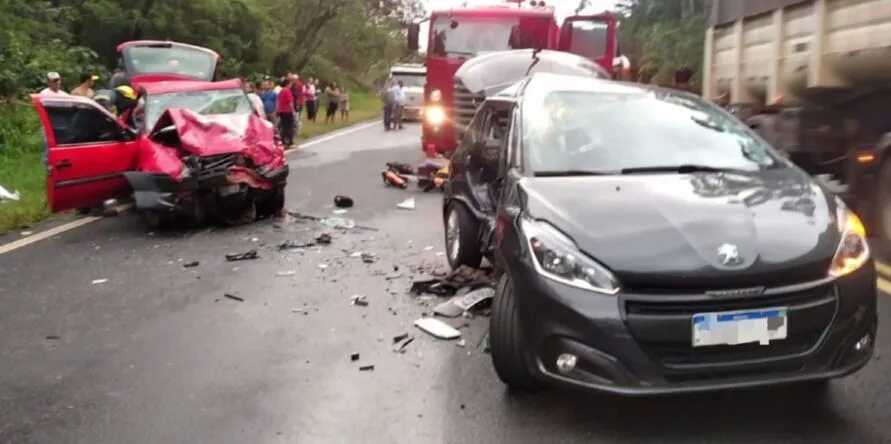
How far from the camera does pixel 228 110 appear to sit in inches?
445

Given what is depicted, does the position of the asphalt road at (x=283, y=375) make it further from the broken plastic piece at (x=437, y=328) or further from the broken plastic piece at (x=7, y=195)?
the broken plastic piece at (x=7, y=195)

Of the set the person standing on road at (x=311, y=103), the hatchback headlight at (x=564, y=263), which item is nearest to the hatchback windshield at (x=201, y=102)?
the hatchback headlight at (x=564, y=263)

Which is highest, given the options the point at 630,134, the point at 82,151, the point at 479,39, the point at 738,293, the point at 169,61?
the point at 479,39

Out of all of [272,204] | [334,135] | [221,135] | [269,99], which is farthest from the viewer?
[334,135]

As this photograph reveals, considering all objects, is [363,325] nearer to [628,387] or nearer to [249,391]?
[249,391]

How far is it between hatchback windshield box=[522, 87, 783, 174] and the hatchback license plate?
4.52ft

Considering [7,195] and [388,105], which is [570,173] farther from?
[388,105]

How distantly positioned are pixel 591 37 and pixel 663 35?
12.5 meters

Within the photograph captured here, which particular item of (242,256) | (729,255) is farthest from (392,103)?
(729,255)

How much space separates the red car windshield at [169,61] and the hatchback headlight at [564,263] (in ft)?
47.2

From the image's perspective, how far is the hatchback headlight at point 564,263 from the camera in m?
4.00

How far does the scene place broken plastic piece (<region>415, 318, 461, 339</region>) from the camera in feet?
19.1

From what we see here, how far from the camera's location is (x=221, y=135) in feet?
34.0

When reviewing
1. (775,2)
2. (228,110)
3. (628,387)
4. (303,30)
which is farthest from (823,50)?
(303,30)
